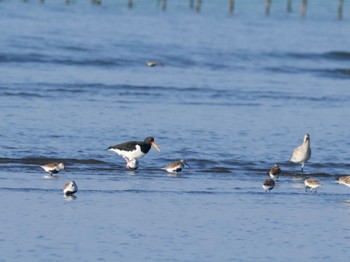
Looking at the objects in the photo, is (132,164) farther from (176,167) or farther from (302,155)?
(302,155)

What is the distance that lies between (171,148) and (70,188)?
7.11 m

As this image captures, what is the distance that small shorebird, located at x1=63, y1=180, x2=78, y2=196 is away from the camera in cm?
1747

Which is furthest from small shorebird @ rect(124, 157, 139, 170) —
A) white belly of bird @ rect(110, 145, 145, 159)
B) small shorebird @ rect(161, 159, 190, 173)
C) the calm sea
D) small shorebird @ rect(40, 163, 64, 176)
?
small shorebird @ rect(40, 163, 64, 176)

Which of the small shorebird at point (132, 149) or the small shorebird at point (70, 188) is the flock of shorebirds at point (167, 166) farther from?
the small shorebird at point (70, 188)

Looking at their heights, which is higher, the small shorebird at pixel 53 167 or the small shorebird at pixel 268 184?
the small shorebird at pixel 268 184

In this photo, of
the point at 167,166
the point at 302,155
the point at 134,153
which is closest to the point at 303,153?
the point at 302,155

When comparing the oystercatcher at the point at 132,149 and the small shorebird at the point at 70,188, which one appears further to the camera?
the oystercatcher at the point at 132,149

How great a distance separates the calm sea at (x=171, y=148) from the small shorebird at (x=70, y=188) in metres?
0.14

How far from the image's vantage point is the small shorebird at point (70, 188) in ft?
57.3

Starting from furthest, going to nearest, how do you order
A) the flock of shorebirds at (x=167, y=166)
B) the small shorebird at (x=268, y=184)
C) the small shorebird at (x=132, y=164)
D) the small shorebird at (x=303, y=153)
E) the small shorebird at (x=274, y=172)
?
the small shorebird at (x=303, y=153) < the small shorebird at (x=132, y=164) < the small shorebird at (x=274, y=172) < the flock of shorebirds at (x=167, y=166) < the small shorebird at (x=268, y=184)

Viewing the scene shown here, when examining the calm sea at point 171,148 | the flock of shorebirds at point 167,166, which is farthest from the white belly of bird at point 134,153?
the calm sea at point 171,148

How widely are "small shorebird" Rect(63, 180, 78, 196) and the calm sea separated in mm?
136

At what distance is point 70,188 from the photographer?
57.4 ft

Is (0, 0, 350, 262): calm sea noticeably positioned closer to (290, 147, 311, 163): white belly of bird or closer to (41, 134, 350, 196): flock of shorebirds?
(41, 134, 350, 196): flock of shorebirds
